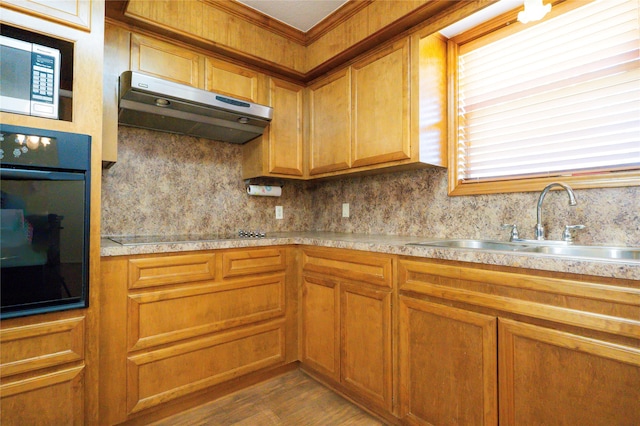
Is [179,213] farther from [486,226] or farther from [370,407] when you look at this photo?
[486,226]

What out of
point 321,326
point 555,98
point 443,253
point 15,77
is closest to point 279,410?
point 321,326

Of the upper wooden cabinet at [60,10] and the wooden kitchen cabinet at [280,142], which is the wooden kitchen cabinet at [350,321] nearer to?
the wooden kitchen cabinet at [280,142]

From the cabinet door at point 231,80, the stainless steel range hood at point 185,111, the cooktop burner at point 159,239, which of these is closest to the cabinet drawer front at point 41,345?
the cooktop burner at point 159,239

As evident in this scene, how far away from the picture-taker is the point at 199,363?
6.01ft

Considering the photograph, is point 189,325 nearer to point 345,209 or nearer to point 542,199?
point 345,209

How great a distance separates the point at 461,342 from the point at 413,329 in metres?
0.24

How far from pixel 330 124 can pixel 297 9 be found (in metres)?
0.80

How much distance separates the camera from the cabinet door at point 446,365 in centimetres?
126

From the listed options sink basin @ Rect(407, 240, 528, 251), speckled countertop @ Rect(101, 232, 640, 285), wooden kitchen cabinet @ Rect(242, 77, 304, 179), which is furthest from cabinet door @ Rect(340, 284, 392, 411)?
wooden kitchen cabinet @ Rect(242, 77, 304, 179)

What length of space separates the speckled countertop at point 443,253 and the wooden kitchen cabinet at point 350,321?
64mm

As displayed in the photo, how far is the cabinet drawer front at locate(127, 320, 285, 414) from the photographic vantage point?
1646 mm

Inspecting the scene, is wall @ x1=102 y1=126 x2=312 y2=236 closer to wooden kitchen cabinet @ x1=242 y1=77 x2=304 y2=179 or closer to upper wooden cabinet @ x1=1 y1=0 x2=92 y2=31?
wooden kitchen cabinet @ x1=242 y1=77 x2=304 y2=179

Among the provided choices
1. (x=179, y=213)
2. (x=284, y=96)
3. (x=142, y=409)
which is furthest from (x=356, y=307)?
(x=284, y=96)

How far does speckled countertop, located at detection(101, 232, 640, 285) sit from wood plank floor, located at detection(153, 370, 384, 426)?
2.97 feet
